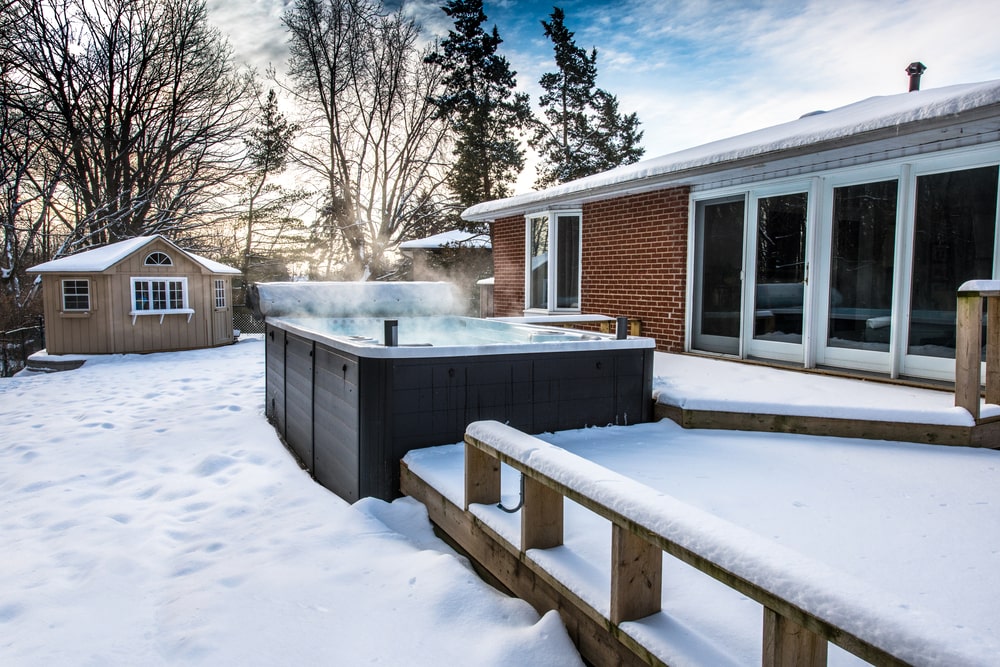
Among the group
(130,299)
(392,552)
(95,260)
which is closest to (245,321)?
(130,299)

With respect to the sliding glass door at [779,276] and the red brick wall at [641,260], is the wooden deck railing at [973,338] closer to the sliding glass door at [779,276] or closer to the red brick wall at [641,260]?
the sliding glass door at [779,276]

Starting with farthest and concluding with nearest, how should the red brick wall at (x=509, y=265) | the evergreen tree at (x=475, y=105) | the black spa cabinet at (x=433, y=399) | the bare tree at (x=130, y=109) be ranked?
the evergreen tree at (x=475, y=105), the bare tree at (x=130, y=109), the red brick wall at (x=509, y=265), the black spa cabinet at (x=433, y=399)

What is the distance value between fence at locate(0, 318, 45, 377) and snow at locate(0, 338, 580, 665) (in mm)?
8933

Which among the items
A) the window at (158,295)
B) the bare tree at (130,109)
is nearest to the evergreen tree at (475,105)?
the bare tree at (130,109)

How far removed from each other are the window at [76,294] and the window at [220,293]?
229 centimetres

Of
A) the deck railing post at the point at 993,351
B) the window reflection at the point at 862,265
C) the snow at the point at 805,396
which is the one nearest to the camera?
the deck railing post at the point at 993,351

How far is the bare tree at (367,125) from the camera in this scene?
18500 millimetres

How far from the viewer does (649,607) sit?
5.60 ft

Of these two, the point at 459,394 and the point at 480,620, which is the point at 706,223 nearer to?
the point at 459,394

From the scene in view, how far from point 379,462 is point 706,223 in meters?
4.39

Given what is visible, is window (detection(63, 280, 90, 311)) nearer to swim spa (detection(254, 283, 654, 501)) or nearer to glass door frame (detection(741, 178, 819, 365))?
swim spa (detection(254, 283, 654, 501))

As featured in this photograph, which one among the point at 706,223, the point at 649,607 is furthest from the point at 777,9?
the point at 649,607

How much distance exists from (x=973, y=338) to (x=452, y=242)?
1416 cm

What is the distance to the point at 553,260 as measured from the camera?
27.1 ft
